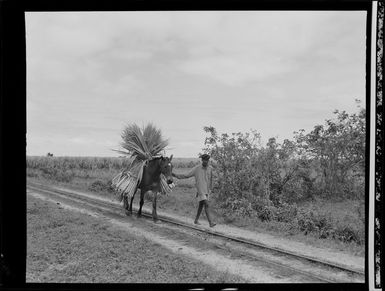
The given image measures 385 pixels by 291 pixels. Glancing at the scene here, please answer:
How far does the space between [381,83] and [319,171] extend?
4.75 meters

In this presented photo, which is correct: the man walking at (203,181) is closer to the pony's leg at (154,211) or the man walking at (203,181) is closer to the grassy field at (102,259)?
the pony's leg at (154,211)

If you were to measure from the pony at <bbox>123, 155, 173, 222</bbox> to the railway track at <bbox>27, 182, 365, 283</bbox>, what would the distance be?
6.5 inches

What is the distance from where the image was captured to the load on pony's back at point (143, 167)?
5.02 meters

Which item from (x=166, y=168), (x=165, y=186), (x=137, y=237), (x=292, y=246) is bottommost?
(x=292, y=246)

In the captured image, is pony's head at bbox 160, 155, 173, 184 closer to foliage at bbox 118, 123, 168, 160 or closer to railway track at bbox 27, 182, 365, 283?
foliage at bbox 118, 123, 168, 160

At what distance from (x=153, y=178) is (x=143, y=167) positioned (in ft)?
0.84

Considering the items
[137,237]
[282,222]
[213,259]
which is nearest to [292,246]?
[282,222]

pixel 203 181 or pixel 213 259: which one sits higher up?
pixel 203 181

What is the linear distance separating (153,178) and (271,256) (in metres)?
2.23

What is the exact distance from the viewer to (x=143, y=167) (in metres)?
5.73

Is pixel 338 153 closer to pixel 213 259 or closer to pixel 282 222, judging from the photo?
pixel 282 222

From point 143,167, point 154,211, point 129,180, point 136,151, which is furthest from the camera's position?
point 129,180

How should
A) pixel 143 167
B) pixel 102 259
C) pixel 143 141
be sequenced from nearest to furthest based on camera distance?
pixel 102 259, pixel 143 141, pixel 143 167
